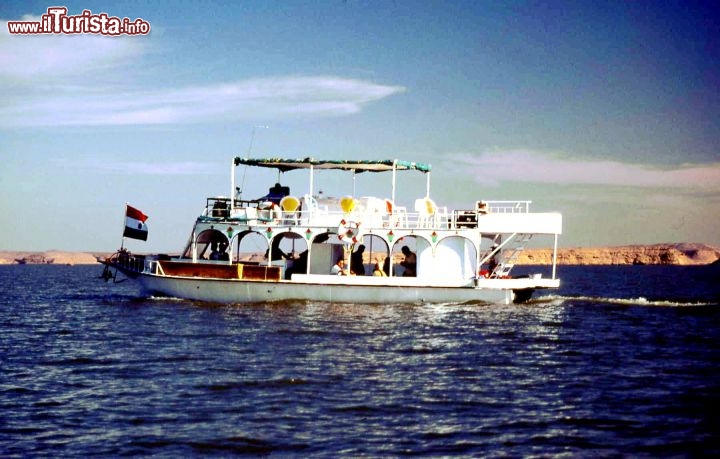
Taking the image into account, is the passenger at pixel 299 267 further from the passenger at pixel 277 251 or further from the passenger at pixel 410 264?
the passenger at pixel 410 264

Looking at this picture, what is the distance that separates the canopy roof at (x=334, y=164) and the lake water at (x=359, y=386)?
7.19 m

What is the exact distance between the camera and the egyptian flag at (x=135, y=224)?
3669cm

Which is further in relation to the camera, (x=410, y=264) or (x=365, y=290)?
(x=410, y=264)

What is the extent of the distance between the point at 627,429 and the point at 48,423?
35.1 feet

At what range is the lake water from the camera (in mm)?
13320

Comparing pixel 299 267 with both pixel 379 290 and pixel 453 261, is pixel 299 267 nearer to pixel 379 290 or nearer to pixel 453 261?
pixel 379 290

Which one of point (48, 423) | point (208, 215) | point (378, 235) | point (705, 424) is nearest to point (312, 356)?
point (48, 423)

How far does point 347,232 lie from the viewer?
33500 mm

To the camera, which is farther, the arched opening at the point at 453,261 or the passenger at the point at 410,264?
the passenger at the point at 410,264

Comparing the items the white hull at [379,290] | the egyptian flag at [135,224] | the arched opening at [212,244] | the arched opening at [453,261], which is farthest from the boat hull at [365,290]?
the egyptian flag at [135,224]

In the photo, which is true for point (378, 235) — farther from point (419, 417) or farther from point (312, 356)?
point (419, 417)

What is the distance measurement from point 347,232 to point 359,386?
16.4 metres

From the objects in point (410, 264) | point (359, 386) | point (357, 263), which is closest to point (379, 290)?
point (410, 264)

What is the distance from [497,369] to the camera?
1981cm
